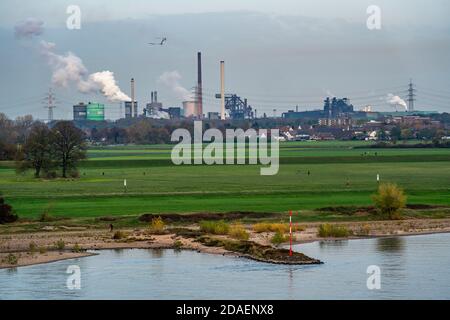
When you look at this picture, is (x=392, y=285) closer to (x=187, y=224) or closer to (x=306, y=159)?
(x=187, y=224)

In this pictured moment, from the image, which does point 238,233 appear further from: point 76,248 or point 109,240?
point 76,248

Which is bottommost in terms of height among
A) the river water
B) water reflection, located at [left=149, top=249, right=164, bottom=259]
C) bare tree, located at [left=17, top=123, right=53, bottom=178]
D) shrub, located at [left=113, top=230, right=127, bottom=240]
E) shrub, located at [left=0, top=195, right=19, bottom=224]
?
the river water

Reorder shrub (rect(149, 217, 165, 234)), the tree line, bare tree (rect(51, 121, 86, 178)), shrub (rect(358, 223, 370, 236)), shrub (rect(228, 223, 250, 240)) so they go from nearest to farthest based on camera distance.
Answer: shrub (rect(228, 223, 250, 240))
shrub (rect(358, 223, 370, 236))
shrub (rect(149, 217, 165, 234))
the tree line
bare tree (rect(51, 121, 86, 178))

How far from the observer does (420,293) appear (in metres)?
36.5

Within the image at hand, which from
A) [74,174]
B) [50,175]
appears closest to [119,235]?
[50,175]

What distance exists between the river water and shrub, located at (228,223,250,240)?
124 inches

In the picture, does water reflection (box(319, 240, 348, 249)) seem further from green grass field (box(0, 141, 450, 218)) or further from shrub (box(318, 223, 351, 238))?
green grass field (box(0, 141, 450, 218))

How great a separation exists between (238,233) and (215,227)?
211 centimetres

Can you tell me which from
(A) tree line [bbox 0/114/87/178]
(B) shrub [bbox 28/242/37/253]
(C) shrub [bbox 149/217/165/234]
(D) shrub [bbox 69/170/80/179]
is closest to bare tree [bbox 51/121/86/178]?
(A) tree line [bbox 0/114/87/178]

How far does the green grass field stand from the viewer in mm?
66438

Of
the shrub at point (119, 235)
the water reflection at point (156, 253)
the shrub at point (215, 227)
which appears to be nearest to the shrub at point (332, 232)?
the shrub at point (215, 227)

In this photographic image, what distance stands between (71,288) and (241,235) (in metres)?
14.5

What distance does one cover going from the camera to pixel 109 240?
50.5m
